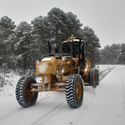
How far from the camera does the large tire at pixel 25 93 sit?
17.5 feet

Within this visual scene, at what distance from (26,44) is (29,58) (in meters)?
1.86

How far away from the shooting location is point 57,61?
20.4 feet

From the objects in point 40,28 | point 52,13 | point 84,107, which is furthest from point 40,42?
point 84,107

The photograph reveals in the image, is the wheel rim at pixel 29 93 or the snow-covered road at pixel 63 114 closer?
the snow-covered road at pixel 63 114

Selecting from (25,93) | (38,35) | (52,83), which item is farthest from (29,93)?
(38,35)

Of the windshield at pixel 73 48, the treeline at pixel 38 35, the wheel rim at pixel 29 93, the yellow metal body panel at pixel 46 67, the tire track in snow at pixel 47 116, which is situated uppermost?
the treeline at pixel 38 35

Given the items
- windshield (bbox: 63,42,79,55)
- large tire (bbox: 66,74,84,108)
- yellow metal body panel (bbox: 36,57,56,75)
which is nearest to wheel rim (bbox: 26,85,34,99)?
yellow metal body panel (bbox: 36,57,56,75)

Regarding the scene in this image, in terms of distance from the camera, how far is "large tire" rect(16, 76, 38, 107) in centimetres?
534

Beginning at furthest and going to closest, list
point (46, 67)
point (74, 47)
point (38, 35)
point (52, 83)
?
1. point (38, 35)
2. point (74, 47)
3. point (52, 83)
4. point (46, 67)

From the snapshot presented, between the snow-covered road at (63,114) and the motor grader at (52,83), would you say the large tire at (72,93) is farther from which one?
the snow-covered road at (63,114)

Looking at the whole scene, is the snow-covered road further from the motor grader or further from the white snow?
the white snow

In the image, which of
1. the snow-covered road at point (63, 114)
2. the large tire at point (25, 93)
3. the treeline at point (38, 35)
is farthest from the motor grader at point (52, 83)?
the treeline at point (38, 35)

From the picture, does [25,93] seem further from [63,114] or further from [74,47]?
[74,47]

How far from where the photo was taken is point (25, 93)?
5523 millimetres
